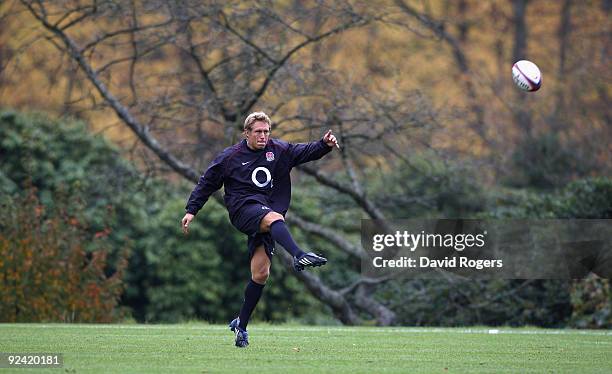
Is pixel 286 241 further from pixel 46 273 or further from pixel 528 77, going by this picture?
pixel 46 273

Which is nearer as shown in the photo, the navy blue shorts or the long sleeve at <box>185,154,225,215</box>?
the navy blue shorts

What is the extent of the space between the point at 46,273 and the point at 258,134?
7040mm

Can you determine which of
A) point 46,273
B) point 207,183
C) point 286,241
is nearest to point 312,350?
point 286,241

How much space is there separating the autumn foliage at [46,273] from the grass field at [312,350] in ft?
11.1

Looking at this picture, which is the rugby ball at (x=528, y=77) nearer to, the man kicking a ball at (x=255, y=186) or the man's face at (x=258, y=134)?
the man kicking a ball at (x=255, y=186)

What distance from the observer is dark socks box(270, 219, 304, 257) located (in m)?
9.19

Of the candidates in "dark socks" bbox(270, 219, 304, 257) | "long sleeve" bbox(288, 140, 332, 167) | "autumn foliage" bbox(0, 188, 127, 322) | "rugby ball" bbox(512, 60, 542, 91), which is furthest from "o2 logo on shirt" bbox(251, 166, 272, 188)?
"autumn foliage" bbox(0, 188, 127, 322)

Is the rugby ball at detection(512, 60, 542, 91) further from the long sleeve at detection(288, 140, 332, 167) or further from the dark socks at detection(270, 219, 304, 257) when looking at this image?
the dark socks at detection(270, 219, 304, 257)

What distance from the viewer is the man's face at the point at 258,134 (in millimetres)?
9758

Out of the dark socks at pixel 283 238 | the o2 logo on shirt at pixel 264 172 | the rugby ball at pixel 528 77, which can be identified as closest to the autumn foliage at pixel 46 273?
the o2 logo on shirt at pixel 264 172

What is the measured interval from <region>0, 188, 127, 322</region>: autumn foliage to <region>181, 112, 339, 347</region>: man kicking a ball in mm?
6435

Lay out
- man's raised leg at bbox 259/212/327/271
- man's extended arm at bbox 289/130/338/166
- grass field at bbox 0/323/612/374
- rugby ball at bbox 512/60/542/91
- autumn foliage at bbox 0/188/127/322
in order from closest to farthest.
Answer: grass field at bbox 0/323/612/374
man's raised leg at bbox 259/212/327/271
man's extended arm at bbox 289/130/338/166
rugby ball at bbox 512/60/542/91
autumn foliage at bbox 0/188/127/322

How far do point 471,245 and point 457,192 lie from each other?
3.76 metres

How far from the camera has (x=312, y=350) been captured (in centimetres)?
930
